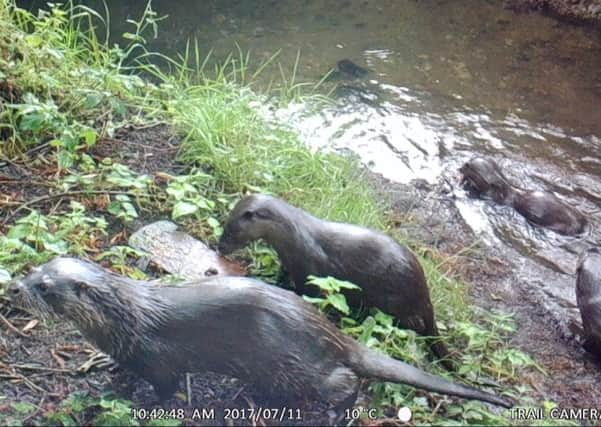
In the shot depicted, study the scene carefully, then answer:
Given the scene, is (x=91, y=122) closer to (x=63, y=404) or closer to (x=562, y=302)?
(x=63, y=404)

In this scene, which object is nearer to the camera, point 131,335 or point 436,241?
point 131,335

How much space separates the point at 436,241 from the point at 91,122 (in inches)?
72.7

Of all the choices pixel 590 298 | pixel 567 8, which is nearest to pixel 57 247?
pixel 590 298

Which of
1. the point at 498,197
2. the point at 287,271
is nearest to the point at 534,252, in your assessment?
the point at 498,197

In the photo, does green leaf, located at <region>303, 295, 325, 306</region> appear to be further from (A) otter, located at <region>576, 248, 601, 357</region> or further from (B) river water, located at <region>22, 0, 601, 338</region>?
(B) river water, located at <region>22, 0, 601, 338</region>

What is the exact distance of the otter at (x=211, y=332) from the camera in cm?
249

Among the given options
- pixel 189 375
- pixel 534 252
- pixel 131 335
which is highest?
pixel 131 335

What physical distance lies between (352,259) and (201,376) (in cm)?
84

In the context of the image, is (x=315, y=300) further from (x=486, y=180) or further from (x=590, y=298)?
(x=486, y=180)

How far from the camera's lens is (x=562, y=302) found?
4.17 meters

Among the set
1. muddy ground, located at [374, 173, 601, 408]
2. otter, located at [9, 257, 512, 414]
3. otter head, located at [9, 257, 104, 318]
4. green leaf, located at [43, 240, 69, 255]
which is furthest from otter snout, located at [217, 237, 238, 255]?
muddy ground, located at [374, 173, 601, 408]

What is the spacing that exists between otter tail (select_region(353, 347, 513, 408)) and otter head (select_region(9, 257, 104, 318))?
856mm

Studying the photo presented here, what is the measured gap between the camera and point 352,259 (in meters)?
3.27

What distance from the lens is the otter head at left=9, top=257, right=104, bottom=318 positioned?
248cm
